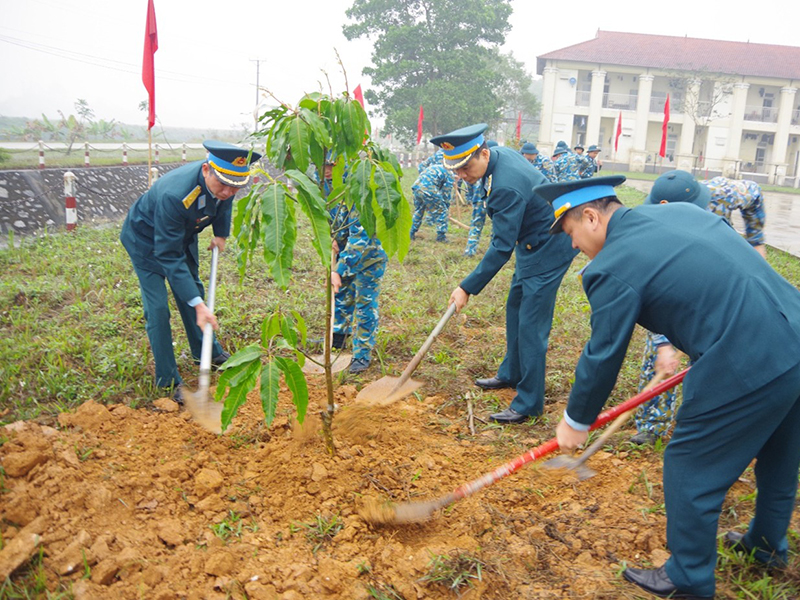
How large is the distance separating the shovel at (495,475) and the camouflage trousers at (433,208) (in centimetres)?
642

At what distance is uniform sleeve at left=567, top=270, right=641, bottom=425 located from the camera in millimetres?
1936

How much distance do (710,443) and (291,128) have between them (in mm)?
1867

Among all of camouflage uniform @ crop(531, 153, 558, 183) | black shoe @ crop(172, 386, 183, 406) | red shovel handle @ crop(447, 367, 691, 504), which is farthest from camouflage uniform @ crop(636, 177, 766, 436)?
camouflage uniform @ crop(531, 153, 558, 183)

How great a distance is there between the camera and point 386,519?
A: 8.49ft

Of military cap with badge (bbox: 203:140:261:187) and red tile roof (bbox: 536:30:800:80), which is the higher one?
red tile roof (bbox: 536:30:800:80)

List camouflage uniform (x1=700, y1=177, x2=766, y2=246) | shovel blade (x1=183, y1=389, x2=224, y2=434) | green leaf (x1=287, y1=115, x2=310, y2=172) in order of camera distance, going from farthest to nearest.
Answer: camouflage uniform (x1=700, y1=177, x2=766, y2=246) → shovel blade (x1=183, y1=389, x2=224, y2=434) → green leaf (x1=287, y1=115, x2=310, y2=172)

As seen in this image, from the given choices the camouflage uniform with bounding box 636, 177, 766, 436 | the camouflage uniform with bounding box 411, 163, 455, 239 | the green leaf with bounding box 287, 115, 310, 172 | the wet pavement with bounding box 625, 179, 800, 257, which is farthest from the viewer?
the wet pavement with bounding box 625, 179, 800, 257

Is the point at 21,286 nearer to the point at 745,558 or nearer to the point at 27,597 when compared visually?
the point at 27,597

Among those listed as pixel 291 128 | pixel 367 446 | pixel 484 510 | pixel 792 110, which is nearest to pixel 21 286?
pixel 367 446

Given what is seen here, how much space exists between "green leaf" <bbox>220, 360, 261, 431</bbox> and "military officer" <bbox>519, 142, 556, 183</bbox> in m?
8.43

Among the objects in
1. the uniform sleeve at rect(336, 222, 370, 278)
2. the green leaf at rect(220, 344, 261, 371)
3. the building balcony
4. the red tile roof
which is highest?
the red tile roof

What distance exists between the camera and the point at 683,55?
34.3 metres

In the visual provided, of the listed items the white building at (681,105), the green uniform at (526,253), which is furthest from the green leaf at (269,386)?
the white building at (681,105)

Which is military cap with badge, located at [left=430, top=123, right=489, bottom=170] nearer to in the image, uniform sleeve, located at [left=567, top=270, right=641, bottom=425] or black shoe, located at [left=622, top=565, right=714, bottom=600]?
uniform sleeve, located at [left=567, top=270, right=641, bottom=425]
